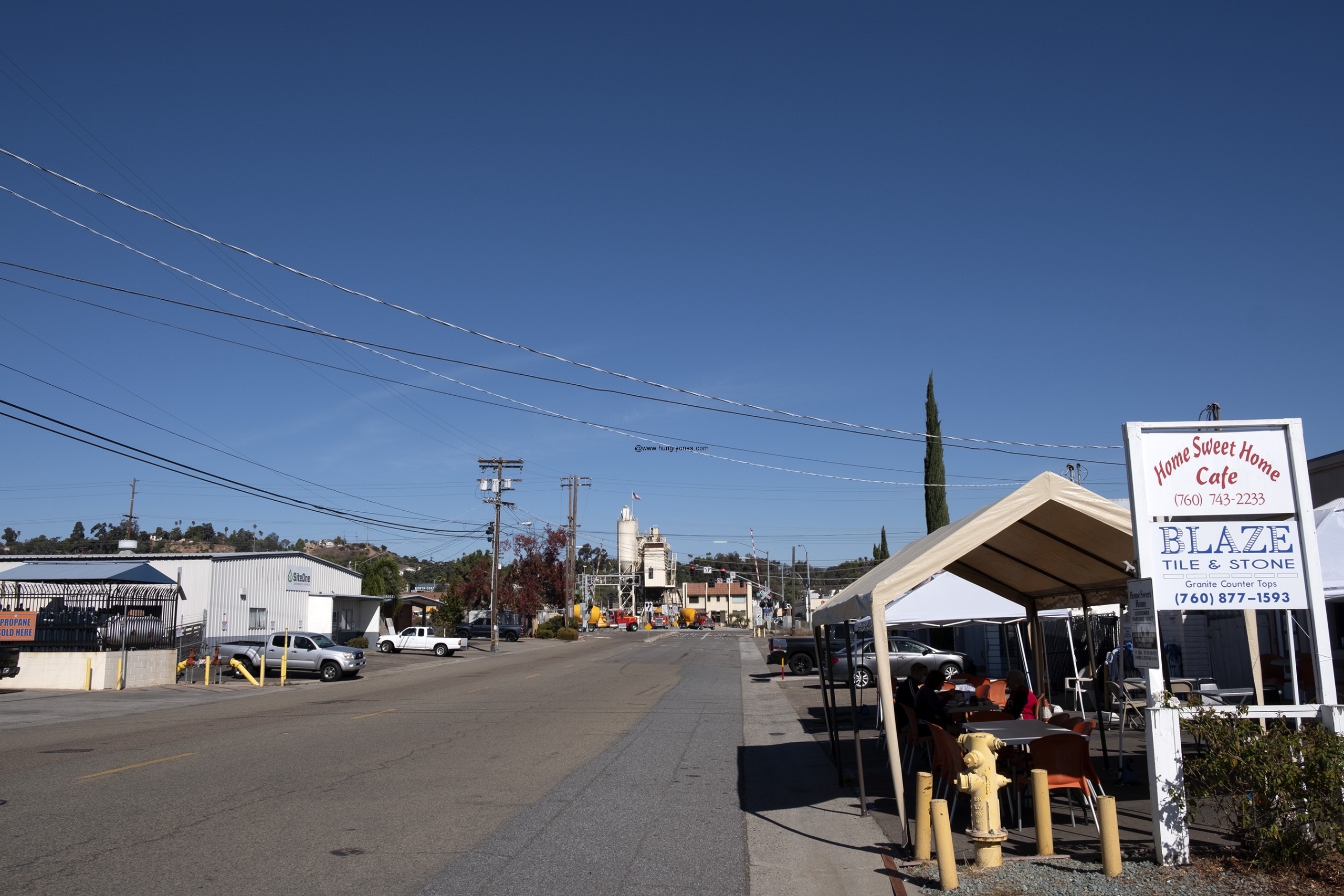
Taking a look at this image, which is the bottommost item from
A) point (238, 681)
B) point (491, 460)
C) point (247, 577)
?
point (238, 681)

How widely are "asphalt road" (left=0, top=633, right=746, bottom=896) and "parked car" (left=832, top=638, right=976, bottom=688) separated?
7573mm

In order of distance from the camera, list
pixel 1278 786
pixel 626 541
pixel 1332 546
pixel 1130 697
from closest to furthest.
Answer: pixel 1278 786 → pixel 1332 546 → pixel 1130 697 → pixel 626 541

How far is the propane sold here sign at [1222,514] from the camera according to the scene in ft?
24.1

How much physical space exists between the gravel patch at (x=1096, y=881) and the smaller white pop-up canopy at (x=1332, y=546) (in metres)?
6.30

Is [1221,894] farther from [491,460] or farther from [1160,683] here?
[491,460]

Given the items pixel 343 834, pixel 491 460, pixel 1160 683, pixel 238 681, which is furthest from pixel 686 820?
pixel 491 460

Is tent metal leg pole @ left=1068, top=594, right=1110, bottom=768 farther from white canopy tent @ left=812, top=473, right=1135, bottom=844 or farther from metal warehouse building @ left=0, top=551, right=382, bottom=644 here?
metal warehouse building @ left=0, top=551, right=382, bottom=644

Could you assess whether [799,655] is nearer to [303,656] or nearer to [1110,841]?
[303,656]

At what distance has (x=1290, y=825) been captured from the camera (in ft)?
20.6

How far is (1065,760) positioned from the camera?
8414mm

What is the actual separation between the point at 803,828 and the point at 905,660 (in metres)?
20.0

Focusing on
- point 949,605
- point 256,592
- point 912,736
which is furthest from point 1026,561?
point 256,592

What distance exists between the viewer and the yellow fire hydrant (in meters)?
6.94

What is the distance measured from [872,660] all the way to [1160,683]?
2094 cm
